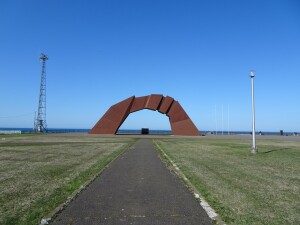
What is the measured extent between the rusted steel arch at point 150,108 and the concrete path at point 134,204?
4356 centimetres

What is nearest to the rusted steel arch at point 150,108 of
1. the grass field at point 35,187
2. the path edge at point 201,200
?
the grass field at point 35,187

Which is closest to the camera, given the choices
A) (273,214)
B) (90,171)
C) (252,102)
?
(273,214)

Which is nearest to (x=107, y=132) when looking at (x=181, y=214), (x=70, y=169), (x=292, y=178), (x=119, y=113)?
(x=119, y=113)

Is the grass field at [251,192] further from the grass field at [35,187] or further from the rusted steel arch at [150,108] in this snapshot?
the rusted steel arch at [150,108]

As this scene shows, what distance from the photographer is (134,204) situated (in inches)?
280

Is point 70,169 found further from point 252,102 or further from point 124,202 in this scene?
point 252,102

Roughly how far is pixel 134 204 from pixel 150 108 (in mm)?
48251

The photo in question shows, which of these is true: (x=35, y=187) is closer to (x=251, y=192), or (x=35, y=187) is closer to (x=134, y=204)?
(x=134, y=204)

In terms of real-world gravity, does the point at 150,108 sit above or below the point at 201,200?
above

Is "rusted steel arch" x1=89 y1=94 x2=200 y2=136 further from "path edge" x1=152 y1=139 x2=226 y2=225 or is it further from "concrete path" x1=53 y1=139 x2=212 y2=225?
"concrete path" x1=53 y1=139 x2=212 y2=225

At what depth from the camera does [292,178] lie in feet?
35.3

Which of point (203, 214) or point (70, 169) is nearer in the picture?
point (203, 214)

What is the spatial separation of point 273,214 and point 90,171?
757 cm

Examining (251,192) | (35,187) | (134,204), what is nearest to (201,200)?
(134,204)
